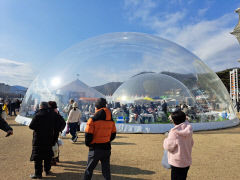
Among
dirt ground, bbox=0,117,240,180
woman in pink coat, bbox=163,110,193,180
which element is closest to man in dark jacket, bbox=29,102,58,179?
dirt ground, bbox=0,117,240,180

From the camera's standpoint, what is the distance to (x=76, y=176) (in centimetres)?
456

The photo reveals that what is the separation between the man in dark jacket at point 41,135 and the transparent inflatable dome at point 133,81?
790 cm

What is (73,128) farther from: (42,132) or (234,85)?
(234,85)

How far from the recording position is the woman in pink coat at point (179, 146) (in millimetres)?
2904

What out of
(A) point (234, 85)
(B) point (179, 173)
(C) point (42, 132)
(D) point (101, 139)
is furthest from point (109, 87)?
(A) point (234, 85)

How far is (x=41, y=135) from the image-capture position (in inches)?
169

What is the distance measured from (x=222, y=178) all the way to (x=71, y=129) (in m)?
6.05

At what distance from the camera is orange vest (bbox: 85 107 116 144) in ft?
10.9

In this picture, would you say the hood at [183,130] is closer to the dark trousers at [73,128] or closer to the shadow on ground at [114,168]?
the shadow on ground at [114,168]

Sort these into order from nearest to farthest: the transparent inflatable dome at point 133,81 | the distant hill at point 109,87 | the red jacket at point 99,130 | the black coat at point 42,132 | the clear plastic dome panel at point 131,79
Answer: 1. the red jacket at point 99,130
2. the black coat at point 42,132
3. the transparent inflatable dome at point 133,81
4. the clear plastic dome panel at point 131,79
5. the distant hill at point 109,87

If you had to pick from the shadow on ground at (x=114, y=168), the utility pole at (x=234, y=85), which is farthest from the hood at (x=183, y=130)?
the utility pole at (x=234, y=85)

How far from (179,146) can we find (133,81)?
1208 centimetres

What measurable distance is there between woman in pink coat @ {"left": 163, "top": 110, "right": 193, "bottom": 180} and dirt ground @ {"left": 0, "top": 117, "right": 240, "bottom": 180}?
1792 millimetres

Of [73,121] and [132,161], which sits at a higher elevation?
[73,121]
